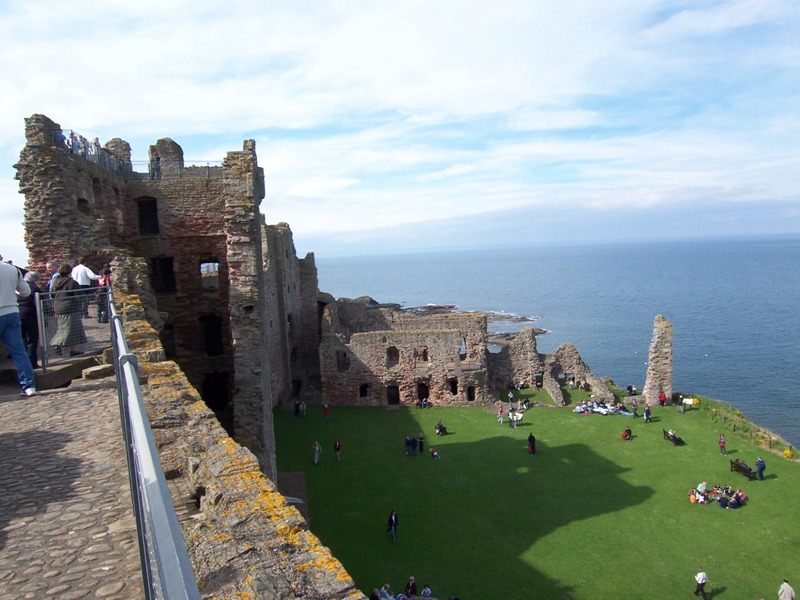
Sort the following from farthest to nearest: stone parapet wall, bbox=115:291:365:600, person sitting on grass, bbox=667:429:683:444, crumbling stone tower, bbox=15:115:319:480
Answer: person sitting on grass, bbox=667:429:683:444 < crumbling stone tower, bbox=15:115:319:480 < stone parapet wall, bbox=115:291:365:600

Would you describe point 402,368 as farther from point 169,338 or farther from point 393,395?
point 169,338

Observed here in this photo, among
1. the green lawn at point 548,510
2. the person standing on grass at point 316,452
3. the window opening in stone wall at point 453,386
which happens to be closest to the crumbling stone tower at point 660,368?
the green lawn at point 548,510

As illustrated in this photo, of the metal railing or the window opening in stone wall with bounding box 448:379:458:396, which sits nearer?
the metal railing

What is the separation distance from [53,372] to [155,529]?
7.95 metres

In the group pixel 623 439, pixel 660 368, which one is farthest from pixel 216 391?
Result: pixel 660 368

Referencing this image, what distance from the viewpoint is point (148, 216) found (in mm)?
19672

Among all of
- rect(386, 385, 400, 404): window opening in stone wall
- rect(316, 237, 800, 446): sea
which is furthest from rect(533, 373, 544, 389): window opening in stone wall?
rect(316, 237, 800, 446): sea

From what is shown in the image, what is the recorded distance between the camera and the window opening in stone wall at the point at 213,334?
66.0 ft

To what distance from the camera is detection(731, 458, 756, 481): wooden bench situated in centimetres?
2292

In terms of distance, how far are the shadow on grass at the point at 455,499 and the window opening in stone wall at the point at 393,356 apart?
15.0ft

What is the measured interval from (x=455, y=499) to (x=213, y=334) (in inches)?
417

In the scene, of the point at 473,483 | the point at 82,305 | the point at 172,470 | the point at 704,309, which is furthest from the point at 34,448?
the point at 704,309

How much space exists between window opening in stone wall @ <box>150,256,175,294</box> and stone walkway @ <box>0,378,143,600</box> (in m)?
12.5

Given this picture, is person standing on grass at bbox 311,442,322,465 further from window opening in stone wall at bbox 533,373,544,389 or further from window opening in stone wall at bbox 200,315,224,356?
window opening in stone wall at bbox 533,373,544,389
